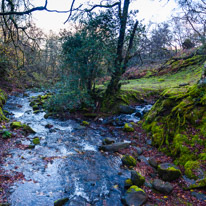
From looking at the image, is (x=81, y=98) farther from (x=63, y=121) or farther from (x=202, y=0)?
(x=202, y=0)

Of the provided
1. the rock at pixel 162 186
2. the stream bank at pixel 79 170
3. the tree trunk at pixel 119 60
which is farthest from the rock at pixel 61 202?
the tree trunk at pixel 119 60

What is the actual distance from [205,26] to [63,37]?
1623 centimetres

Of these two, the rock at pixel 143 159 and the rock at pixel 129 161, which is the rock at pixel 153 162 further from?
the rock at pixel 129 161

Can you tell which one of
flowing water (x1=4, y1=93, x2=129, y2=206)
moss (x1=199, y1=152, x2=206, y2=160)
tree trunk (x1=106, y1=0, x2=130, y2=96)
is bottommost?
flowing water (x1=4, y1=93, x2=129, y2=206)

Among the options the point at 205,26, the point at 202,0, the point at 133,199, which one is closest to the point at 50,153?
the point at 133,199

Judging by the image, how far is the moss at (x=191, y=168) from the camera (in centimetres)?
466

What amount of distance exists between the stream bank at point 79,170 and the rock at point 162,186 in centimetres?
10

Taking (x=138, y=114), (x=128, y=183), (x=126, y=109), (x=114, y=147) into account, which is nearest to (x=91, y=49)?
(x=126, y=109)

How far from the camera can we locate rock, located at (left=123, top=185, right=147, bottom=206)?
394 cm

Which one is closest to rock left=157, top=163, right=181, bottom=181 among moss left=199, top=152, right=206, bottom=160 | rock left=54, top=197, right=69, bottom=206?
moss left=199, top=152, right=206, bottom=160

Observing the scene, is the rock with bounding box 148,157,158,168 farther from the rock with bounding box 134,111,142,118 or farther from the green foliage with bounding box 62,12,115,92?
the green foliage with bounding box 62,12,115,92

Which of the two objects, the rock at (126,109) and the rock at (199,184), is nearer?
the rock at (199,184)

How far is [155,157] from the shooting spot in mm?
6262

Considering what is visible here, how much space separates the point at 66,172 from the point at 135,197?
249cm
